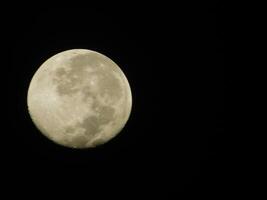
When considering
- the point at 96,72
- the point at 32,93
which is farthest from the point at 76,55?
the point at 32,93

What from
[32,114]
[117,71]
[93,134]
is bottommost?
[93,134]

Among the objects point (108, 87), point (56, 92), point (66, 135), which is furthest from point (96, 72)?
point (66, 135)

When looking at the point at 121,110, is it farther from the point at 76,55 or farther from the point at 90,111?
the point at 76,55

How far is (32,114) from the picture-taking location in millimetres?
6152

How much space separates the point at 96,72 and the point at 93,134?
0.90 meters

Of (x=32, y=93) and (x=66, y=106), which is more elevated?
(x=32, y=93)

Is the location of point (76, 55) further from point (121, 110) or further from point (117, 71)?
point (121, 110)

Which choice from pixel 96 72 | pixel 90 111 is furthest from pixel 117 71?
pixel 90 111

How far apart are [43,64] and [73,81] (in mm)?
810

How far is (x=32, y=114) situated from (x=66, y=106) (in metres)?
0.71

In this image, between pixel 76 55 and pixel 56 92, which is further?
pixel 76 55

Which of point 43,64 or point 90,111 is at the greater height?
point 43,64

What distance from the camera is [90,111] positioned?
230 inches

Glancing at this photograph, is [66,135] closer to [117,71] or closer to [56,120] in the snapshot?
[56,120]
